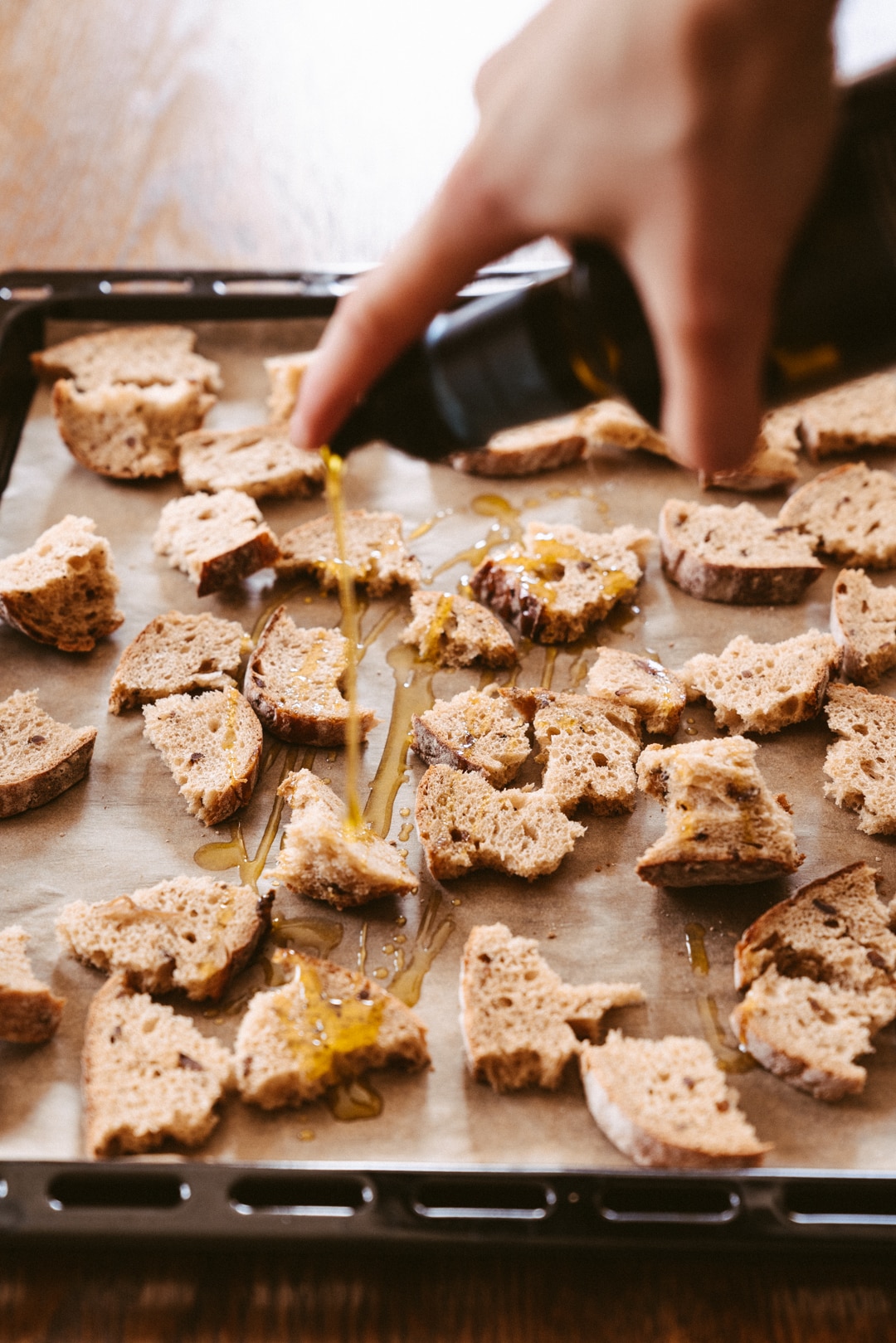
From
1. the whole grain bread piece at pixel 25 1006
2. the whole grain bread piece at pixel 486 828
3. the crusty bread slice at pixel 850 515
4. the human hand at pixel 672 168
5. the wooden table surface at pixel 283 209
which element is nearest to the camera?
the human hand at pixel 672 168

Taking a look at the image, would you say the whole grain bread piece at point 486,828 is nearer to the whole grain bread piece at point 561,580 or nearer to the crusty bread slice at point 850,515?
the whole grain bread piece at point 561,580

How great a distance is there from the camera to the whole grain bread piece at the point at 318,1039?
254 cm

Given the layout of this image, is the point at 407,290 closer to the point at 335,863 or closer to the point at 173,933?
the point at 335,863

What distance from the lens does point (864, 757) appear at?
3.31 meters

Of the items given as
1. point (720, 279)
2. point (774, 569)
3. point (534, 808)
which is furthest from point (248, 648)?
point (720, 279)

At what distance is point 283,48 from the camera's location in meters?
6.45

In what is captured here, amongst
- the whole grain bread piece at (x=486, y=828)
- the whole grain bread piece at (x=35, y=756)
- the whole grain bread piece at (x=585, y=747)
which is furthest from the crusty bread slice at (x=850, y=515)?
the whole grain bread piece at (x=35, y=756)

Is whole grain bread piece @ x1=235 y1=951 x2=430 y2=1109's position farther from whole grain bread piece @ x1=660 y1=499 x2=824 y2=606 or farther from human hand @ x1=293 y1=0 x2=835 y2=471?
whole grain bread piece @ x1=660 y1=499 x2=824 y2=606

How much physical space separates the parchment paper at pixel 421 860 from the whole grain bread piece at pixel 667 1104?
82 millimetres

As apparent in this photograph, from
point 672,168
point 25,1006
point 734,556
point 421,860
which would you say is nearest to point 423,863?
point 421,860

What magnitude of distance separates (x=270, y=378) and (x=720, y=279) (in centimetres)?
337

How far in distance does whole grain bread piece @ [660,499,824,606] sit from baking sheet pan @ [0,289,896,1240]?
74 mm

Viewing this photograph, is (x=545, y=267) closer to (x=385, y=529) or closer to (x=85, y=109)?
(x=385, y=529)

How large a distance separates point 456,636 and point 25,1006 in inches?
69.6
